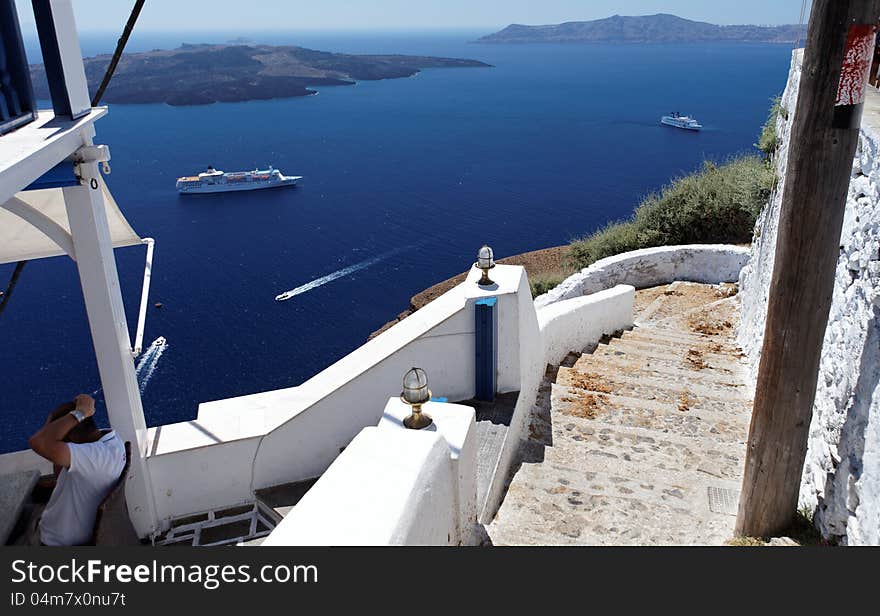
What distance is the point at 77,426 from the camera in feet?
12.4

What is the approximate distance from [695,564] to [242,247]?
42.9 m

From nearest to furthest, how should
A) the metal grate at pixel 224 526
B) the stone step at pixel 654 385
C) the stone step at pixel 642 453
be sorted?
the metal grate at pixel 224 526 < the stone step at pixel 642 453 < the stone step at pixel 654 385

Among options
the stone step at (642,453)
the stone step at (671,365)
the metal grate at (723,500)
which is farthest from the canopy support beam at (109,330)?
the stone step at (671,365)

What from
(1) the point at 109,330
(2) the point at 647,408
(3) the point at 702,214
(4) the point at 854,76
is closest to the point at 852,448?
(4) the point at 854,76

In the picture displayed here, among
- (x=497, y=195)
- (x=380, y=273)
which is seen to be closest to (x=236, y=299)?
(x=380, y=273)

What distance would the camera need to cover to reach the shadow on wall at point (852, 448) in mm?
3643

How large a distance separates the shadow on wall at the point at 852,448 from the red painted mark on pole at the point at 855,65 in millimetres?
1189

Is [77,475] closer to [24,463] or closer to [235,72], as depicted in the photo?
[24,463]

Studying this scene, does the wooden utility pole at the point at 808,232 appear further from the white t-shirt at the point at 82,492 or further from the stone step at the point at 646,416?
the white t-shirt at the point at 82,492

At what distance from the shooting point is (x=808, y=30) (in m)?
3.38

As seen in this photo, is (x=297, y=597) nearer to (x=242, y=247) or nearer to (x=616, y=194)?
(x=242, y=247)

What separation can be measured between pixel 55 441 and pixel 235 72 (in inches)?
5159

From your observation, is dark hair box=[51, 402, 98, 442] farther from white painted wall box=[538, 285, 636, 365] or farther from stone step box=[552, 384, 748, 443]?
white painted wall box=[538, 285, 636, 365]

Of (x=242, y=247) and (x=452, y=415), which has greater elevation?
(x=452, y=415)
